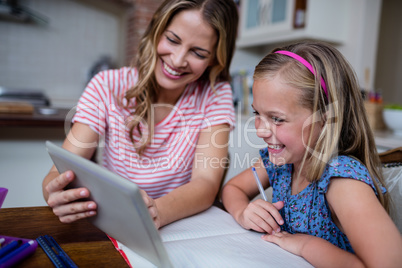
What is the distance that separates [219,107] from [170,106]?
0.60 feet

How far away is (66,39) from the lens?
3852 millimetres

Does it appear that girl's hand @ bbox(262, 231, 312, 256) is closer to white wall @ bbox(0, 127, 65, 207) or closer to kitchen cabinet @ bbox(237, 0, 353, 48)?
white wall @ bbox(0, 127, 65, 207)

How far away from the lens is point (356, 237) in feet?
2.18

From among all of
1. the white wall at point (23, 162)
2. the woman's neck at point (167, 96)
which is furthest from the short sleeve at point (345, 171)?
the white wall at point (23, 162)

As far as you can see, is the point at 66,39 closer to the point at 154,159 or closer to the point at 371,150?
the point at 154,159

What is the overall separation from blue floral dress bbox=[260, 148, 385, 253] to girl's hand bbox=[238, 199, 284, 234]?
0.30 ft

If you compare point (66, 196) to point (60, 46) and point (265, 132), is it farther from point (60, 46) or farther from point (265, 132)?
point (60, 46)

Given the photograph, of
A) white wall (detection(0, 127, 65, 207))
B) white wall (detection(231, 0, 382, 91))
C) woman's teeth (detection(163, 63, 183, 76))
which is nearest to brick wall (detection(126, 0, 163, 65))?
white wall (detection(0, 127, 65, 207))

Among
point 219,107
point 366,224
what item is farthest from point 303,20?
point 366,224

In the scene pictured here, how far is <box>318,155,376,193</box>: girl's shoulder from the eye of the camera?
0.74m

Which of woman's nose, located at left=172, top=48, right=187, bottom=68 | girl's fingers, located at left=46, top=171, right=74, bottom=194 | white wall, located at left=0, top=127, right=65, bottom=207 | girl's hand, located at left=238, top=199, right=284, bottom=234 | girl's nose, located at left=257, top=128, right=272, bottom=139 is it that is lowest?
white wall, located at left=0, top=127, right=65, bottom=207

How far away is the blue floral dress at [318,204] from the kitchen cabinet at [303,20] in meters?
1.95

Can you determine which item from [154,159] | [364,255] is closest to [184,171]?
[154,159]

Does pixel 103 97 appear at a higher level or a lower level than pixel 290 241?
higher
